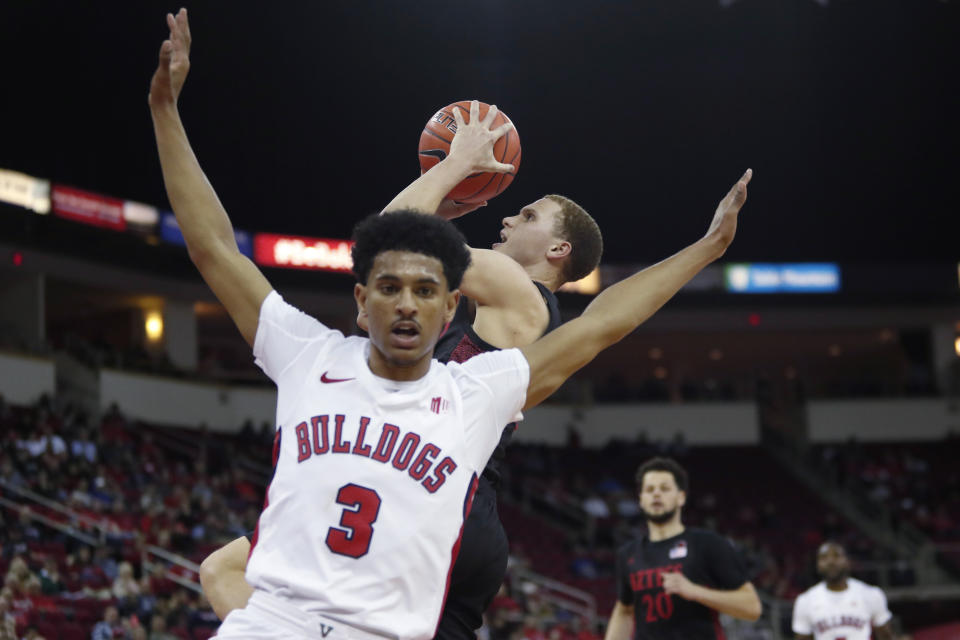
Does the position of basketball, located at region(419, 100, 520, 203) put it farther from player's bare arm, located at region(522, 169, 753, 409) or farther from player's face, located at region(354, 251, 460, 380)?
player's face, located at region(354, 251, 460, 380)

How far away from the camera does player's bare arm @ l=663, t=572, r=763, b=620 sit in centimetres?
643

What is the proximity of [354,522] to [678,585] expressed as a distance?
3.80 m

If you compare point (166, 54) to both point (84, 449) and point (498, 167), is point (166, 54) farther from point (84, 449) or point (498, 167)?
point (84, 449)

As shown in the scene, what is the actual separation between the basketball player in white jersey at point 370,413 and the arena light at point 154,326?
26.4m

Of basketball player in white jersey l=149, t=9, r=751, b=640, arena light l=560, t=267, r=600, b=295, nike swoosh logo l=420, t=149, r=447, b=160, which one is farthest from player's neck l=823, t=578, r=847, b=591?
arena light l=560, t=267, r=600, b=295

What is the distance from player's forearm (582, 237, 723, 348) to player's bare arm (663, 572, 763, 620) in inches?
128

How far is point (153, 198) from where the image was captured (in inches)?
1079

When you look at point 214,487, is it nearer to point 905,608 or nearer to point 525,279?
point 905,608

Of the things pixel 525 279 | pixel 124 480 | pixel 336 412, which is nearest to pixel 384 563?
pixel 336 412

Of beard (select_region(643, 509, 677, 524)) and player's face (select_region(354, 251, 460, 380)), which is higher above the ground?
beard (select_region(643, 509, 677, 524))

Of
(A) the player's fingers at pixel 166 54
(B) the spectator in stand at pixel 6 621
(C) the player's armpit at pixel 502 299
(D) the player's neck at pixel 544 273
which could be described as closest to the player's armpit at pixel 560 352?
(C) the player's armpit at pixel 502 299

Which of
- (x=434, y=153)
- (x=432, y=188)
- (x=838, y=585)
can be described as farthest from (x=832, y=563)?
(x=432, y=188)

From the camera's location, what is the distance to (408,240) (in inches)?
125

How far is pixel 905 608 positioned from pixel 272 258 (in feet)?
51.8
